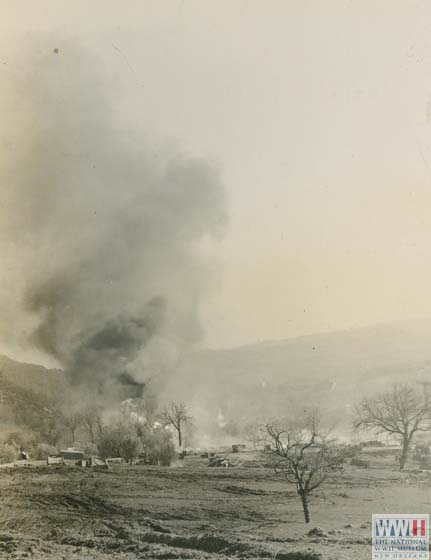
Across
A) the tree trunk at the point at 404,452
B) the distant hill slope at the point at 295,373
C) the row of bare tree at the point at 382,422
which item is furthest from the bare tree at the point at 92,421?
the tree trunk at the point at 404,452

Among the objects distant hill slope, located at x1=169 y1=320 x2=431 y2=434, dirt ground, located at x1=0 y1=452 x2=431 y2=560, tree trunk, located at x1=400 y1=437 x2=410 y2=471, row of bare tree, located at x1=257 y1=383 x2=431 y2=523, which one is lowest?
dirt ground, located at x1=0 y1=452 x2=431 y2=560

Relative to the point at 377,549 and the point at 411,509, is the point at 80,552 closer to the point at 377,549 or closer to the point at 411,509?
the point at 377,549

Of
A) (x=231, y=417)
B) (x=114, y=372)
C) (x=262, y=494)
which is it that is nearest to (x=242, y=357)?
(x=231, y=417)

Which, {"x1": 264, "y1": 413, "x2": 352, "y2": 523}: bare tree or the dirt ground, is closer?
the dirt ground

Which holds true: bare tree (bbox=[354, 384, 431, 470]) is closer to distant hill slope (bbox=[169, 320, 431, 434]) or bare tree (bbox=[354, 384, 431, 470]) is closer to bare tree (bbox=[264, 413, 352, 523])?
distant hill slope (bbox=[169, 320, 431, 434])

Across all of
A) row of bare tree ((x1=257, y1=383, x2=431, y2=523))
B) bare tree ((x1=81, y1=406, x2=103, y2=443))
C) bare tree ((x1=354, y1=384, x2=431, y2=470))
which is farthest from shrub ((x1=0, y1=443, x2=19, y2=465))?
bare tree ((x1=354, y1=384, x2=431, y2=470))

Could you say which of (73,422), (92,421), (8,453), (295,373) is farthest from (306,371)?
(8,453)

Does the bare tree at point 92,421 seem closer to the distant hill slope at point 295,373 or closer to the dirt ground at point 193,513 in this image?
the distant hill slope at point 295,373

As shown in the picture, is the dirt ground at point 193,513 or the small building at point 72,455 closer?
the dirt ground at point 193,513
